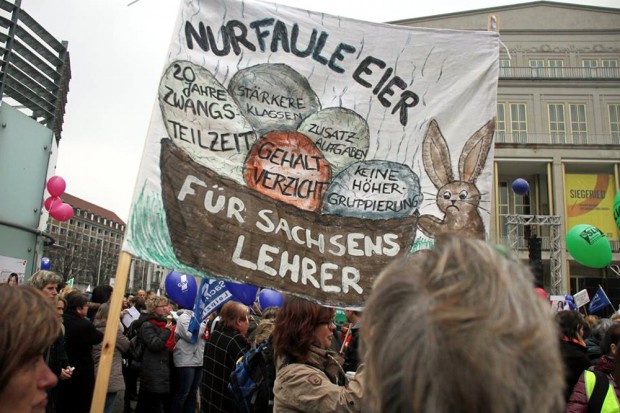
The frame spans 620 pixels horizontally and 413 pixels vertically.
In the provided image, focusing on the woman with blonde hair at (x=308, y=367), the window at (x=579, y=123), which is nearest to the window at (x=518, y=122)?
the window at (x=579, y=123)

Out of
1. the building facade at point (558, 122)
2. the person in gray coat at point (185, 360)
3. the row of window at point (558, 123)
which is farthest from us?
the row of window at point (558, 123)

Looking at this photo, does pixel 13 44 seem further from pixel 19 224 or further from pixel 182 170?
pixel 182 170

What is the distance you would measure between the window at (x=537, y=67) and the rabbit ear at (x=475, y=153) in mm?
32170

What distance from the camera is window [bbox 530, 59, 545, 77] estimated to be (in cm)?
3215

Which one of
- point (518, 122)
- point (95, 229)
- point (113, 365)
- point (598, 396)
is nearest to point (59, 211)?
point (113, 365)

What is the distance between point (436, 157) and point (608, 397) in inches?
71.0

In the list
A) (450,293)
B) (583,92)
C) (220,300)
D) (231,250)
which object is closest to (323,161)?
(231,250)

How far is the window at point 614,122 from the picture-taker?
30922 millimetres

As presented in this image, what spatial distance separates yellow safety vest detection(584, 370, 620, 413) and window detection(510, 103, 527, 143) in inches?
1187

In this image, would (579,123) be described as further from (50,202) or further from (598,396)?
(598,396)

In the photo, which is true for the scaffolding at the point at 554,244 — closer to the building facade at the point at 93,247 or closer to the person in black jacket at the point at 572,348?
the person in black jacket at the point at 572,348

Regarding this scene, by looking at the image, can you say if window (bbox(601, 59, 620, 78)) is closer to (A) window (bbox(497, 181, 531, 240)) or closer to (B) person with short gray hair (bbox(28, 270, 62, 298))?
(A) window (bbox(497, 181, 531, 240))

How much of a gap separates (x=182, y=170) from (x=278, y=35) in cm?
109

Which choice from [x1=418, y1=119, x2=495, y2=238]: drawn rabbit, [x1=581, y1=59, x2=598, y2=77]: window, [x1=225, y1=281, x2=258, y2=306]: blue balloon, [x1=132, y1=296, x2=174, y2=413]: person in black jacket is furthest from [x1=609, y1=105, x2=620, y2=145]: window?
[x1=418, y1=119, x2=495, y2=238]: drawn rabbit
